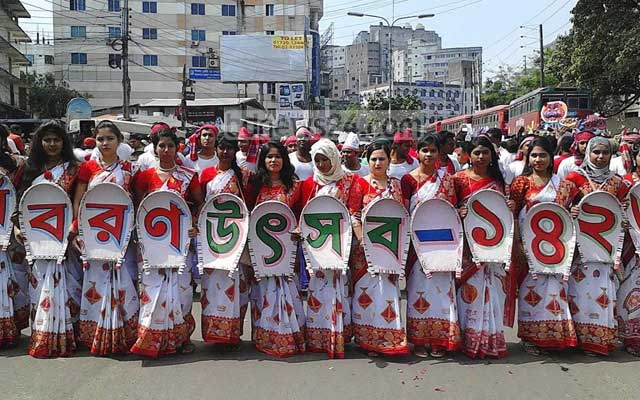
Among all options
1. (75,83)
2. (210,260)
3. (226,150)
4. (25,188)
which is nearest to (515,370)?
(210,260)

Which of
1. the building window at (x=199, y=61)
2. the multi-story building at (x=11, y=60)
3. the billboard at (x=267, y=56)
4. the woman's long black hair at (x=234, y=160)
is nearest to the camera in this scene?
the woman's long black hair at (x=234, y=160)

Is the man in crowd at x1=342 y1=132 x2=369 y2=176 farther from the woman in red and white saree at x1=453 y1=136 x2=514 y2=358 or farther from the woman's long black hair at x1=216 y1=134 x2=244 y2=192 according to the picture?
the woman in red and white saree at x1=453 y1=136 x2=514 y2=358

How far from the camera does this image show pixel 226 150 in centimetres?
497

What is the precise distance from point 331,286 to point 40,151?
2.31 meters

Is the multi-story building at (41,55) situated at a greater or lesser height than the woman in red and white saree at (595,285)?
greater

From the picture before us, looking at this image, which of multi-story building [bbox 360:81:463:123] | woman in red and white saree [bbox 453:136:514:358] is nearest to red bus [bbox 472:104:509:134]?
woman in red and white saree [bbox 453:136:514:358]

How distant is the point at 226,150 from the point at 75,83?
5743 centimetres

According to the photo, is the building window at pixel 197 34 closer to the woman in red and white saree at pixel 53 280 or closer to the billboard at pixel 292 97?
the billboard at pixel 292 97

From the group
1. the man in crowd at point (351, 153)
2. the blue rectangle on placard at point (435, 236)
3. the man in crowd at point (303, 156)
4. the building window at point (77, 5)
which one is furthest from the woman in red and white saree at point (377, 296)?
the building window at point (77, 5)

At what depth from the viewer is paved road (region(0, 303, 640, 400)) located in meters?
4.11

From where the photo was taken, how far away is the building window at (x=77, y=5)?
2246 inches

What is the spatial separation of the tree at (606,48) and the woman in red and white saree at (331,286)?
62.9ft

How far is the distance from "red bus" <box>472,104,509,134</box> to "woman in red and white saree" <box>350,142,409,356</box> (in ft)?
86.3

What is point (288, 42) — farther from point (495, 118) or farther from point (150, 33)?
point (150, 33)
